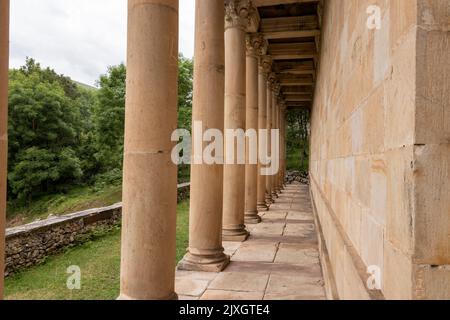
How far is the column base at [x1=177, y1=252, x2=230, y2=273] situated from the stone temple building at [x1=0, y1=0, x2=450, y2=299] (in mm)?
51

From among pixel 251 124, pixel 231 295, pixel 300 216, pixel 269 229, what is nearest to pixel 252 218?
pixel 269 229

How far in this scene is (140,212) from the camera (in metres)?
8.43

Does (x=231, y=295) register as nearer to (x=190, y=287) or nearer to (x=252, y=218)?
(x=190, y=287)

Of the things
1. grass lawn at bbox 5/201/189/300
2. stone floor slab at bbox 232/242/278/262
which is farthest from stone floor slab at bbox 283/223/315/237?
grass lawn at bbox 5/201/189/300

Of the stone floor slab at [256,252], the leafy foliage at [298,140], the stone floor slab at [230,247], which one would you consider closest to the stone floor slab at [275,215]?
the stone floor slab at [230,247]

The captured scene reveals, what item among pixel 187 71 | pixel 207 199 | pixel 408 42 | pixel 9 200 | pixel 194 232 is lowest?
pixel 9 200

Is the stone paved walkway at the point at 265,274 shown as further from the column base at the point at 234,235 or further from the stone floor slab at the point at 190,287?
the column base at the point at 234,235

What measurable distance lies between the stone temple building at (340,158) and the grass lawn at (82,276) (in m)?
3.71

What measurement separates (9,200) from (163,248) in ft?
220

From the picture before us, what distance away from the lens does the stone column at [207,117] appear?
13.9m

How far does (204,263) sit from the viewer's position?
44.7 feet

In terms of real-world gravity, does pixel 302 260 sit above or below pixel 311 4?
below
